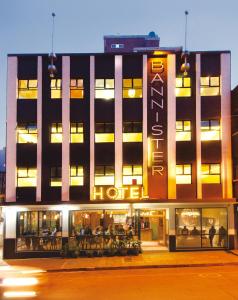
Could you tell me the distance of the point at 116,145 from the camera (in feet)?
105

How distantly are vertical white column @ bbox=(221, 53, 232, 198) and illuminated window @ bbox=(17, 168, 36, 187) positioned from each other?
1279 cm

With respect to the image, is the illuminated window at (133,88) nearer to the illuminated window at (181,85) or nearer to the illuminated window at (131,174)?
the illuminated window at (181,85)

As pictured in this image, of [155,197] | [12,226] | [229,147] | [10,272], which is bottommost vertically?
[10,272]

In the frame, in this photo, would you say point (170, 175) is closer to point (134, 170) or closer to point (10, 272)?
point (134, 170)

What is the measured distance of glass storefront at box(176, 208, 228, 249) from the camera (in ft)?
102

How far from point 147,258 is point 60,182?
26.3 ft

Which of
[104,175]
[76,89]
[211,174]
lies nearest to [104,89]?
[76,89]

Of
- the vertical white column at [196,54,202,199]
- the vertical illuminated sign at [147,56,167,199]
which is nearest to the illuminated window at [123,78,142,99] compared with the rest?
the vertical illuminated sign at [147,56,167,199]

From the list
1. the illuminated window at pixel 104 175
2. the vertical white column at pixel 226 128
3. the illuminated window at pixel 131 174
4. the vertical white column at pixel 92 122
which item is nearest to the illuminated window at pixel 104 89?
the vertical white column at pixel 92 122

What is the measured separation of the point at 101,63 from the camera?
32.5 m

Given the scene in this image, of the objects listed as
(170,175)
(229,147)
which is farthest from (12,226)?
(229,147)

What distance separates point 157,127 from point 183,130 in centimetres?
183

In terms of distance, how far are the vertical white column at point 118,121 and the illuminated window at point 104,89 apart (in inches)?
15.0

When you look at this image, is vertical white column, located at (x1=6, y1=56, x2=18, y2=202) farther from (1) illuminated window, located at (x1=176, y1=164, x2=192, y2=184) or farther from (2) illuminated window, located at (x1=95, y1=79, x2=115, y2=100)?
(1) illuminated window, located at (x1=176, y1=164, x2=192, y2=184)
